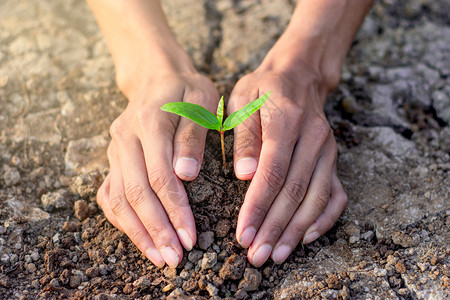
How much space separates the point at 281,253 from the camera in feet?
5.89

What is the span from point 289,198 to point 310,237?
0.73 feet

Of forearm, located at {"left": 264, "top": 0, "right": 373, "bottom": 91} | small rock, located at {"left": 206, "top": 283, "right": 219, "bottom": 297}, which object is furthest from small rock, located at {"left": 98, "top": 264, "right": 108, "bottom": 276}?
forearm, located at {"left": 264, "top": 0, "right": 373, "bottom": 91}

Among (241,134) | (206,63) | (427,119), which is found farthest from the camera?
(206,63)

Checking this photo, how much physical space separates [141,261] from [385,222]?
3.98 feet

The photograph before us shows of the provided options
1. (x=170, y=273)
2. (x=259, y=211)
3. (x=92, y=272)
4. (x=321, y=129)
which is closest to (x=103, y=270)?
(x=92, y=272)

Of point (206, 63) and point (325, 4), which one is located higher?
point (325, 4)

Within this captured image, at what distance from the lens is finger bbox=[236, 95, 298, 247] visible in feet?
5.77

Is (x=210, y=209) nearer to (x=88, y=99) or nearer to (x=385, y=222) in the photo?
(x=385, y=222)

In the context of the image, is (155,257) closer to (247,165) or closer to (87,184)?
(247,165)

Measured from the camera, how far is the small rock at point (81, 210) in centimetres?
214

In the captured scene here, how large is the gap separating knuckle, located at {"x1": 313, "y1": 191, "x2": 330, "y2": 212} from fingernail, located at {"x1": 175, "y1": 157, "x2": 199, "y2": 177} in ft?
1.89

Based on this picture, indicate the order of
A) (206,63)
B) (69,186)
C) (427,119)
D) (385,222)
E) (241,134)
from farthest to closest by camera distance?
(206,63) → (427,119) → (69,186) → (385,222) → (241,134)

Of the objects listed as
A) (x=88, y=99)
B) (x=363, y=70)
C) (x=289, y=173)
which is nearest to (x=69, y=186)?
(x=88, y=99)

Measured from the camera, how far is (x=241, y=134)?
190 centimetres
